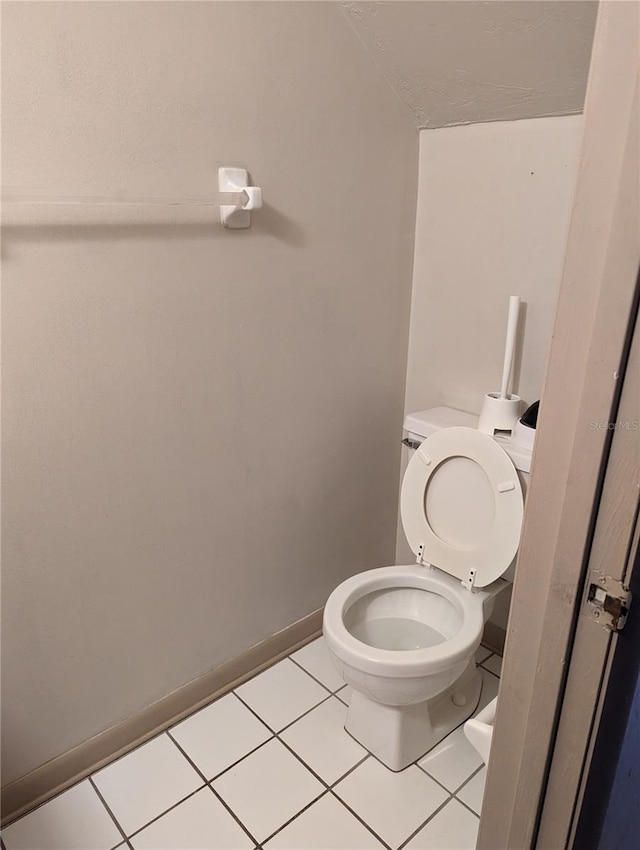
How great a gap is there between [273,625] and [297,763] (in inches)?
16.8

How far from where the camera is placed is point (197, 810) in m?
1.46

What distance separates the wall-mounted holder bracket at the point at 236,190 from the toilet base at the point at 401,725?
126cm

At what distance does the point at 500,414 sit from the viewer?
166 centimetres

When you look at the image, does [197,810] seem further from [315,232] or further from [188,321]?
[315,232]

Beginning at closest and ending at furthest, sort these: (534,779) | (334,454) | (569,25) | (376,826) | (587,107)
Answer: (587,107) → (534,779) → (569,25) → (376,826) → (334,454)

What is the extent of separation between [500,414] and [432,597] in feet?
1.84

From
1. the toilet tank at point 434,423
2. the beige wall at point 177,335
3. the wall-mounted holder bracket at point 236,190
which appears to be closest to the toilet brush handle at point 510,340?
the toilet tank at point 434,423

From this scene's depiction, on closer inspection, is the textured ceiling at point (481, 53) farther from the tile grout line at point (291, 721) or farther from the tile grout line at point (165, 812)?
the tile grout line at point (165, 812)

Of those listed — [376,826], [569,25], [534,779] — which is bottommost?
[376,826]

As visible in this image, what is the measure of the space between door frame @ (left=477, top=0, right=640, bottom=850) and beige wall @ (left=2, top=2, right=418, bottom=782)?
3.14 ft

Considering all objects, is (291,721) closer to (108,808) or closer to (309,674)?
(309,674)

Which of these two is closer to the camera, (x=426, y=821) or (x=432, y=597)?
(x=426, y=821)

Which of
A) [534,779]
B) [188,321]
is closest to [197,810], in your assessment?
[534,779]

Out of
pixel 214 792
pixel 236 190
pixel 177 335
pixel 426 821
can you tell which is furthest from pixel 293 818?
pixel 236 190
